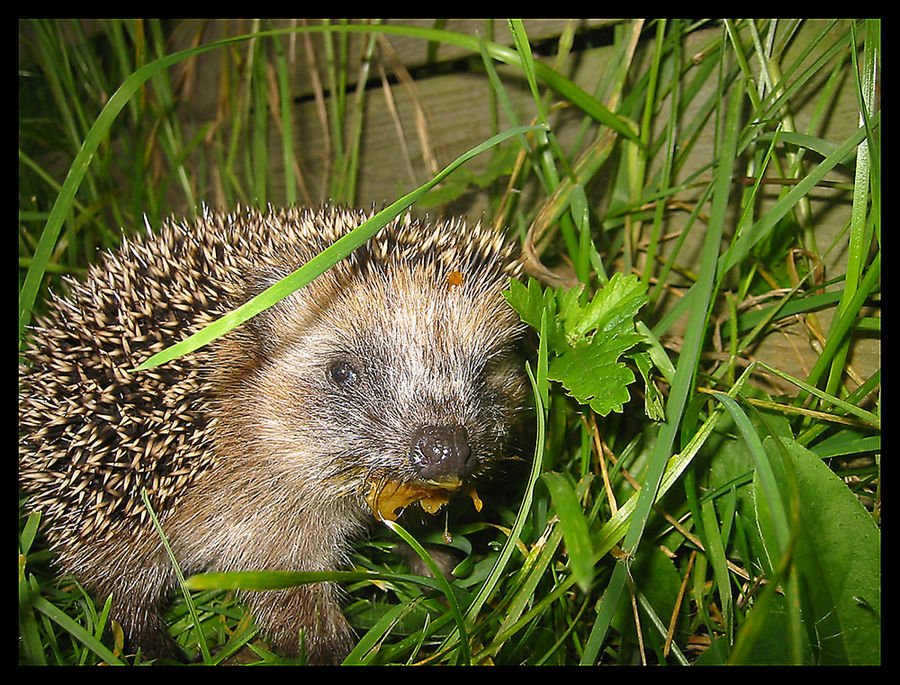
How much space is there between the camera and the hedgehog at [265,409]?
1.92m

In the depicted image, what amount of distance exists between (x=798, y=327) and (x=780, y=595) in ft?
3.23

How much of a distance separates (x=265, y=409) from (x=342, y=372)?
0.92 feet

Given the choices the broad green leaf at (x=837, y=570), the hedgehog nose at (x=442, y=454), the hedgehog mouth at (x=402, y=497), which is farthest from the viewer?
the hedgehog mouth at (x=402, y=497)

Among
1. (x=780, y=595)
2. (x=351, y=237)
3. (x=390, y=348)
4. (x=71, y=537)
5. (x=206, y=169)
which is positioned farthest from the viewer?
(x=206, y=169)

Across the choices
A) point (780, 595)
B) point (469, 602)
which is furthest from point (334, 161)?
point (780, 595)

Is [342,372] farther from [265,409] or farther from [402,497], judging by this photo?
[402,497]

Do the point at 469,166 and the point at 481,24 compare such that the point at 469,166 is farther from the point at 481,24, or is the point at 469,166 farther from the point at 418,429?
the point at 418,429

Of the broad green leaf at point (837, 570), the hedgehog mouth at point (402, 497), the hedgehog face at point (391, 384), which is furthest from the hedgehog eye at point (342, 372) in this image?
the broad green leaf at point (837, 570)

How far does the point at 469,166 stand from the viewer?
321 centimetres

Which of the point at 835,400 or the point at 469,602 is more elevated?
the point at 835,400

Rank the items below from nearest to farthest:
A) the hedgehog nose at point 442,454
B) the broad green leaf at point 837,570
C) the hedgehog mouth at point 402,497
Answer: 1. the broad green leaf at point 837,570
2. the hedgehog nose at point 442,454
3. the hedgehog mouth at point 402,497

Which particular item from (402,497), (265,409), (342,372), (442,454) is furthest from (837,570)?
(265,409)

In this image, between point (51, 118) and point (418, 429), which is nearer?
point (418, 429)

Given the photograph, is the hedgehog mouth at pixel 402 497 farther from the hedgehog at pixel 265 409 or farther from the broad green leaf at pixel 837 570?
the broad green leaf at pixel 837 570
